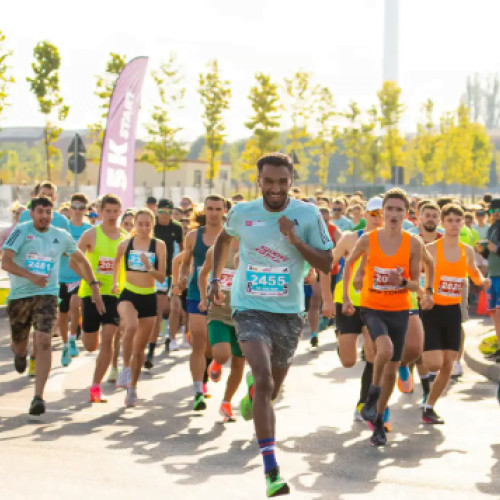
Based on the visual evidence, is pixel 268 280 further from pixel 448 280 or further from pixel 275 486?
pixel 448 280

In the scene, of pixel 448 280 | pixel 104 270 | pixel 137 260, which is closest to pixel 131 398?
pixel 137 260

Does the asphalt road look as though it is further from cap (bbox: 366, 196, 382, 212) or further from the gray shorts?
cap (bbox: 366, 196, 382, 212)

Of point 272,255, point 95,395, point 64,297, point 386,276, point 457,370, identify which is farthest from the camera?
point 64,297

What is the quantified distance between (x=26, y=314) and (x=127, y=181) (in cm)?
1446

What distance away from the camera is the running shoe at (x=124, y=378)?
10656 millimetres

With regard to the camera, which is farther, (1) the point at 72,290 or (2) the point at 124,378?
(1) the point at 72,290

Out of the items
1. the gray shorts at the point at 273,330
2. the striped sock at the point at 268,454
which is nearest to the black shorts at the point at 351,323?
the gray shorts at the point at 273,330

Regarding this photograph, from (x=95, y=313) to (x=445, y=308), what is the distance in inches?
137

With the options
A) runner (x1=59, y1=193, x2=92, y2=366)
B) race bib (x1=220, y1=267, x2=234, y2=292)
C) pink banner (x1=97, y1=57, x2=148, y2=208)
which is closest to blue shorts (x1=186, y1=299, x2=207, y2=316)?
race bib (x1=220, y1=267, x2=234, y2=292)

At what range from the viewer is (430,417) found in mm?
9375

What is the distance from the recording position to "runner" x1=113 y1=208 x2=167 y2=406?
10266 millimetres

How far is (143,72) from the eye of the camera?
81.2 ft

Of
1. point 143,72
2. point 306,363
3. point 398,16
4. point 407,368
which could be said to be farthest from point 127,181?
point 398,16

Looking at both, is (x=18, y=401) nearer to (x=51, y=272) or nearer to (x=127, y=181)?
(x=51, y=272)
